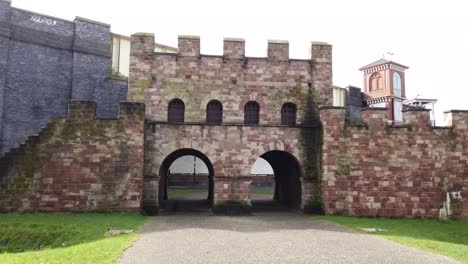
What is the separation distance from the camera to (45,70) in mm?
22297

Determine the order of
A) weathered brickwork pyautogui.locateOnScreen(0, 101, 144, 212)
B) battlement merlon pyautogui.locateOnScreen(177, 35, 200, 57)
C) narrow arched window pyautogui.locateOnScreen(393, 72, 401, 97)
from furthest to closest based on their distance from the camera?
narrow arched window pyautogui.locateOnScreen(393, 72, 401, 97) < battlement merlon pyautogui.locateOnScreen(177, 35, 200, 57) < weathered brickwork pyautogui.locateOnScreen(0, 101, 144, 212)

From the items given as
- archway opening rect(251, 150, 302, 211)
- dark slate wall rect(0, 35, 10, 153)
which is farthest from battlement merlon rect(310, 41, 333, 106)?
dark slate wall rect(0, 35, 10, 153)

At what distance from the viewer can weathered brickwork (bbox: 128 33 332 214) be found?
17.5 meters

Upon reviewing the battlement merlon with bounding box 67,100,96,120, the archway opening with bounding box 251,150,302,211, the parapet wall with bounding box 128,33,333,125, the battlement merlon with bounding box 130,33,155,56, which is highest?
the battlement merlon with bounding box 130,33,155,56

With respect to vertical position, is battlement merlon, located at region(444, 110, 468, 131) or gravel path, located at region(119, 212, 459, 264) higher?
battlement merlon, located at region(444, 110, 468, 131)

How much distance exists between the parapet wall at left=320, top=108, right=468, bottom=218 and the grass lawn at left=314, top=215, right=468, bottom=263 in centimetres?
81

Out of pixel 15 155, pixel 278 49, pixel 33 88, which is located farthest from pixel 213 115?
pixel 33 88

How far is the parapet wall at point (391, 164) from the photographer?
669 inches

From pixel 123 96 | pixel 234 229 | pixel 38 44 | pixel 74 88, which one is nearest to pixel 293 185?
pixel 234 229

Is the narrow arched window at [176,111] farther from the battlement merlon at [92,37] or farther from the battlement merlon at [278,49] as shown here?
the battlement merlon at [92,37]

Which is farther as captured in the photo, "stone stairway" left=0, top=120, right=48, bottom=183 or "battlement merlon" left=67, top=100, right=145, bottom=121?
"battlement merlon" left=67, top=100, right=145, bottom=121

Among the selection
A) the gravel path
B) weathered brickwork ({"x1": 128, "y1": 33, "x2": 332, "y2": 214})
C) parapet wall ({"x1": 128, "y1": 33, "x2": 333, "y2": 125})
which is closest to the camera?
the gravel path

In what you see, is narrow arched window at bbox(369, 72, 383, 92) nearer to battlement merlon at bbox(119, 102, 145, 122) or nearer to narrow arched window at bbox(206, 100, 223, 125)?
narrow arched window at bbox(206, 100, 223, 125)

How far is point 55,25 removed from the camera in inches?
891
